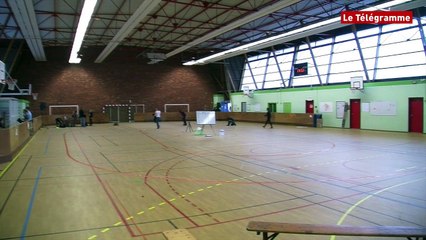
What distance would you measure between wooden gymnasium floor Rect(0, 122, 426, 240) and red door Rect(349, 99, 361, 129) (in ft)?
38.8

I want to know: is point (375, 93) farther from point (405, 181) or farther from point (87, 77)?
point (87, 77)

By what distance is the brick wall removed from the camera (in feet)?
106

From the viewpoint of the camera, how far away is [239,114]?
37625 mm

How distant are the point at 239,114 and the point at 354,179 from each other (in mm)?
29166

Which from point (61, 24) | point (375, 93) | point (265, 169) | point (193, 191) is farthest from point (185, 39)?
point (193, 191)

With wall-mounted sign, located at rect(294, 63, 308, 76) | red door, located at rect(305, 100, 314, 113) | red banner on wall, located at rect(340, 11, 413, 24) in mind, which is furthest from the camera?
red door, located at rect(305, 100, 314, 113)

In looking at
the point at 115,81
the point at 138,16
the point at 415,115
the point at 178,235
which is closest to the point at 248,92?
the point at 115,81

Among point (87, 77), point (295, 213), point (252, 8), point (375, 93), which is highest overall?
point (252, 8)

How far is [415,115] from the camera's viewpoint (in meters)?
20.8

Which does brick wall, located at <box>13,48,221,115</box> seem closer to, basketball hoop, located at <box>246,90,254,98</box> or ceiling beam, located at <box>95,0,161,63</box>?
basketball hoop, located at <box>246,90,254,98</box>

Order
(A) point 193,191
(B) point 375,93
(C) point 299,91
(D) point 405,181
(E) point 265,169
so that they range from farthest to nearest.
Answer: (C) point 299,91, (B) point 375,93, (E) point 265,169, (D) point 405,181, (A) point 193,191

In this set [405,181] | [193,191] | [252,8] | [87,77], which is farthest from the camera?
[87,77]

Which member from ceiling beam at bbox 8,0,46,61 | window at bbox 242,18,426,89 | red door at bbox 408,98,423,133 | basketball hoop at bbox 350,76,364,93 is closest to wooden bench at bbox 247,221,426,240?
ceiling beam at bbox 8,0,46,61

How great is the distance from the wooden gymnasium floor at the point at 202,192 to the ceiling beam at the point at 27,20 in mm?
7406
